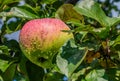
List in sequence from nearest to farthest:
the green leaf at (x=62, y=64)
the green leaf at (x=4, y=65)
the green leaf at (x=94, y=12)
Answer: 1. the green leaf at (x=62, y=64)
2. the green leaf at (x=94, y=12)
3. the green leaf at (x=4, y=65)

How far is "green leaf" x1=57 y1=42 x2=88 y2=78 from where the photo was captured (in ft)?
3.60

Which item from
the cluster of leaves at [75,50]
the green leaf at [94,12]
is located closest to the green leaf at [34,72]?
the cluster of leaves at [75,50]

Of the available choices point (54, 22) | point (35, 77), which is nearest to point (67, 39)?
point (54, 22)

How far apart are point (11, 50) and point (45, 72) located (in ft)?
0.50

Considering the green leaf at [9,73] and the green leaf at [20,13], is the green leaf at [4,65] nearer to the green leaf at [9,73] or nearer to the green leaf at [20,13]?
the green leaf at [9,73]

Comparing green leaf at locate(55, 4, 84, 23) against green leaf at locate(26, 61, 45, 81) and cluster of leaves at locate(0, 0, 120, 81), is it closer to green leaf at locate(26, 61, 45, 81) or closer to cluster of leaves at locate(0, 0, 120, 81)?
cluster of leaves at locate(0, 0, 120, 81)

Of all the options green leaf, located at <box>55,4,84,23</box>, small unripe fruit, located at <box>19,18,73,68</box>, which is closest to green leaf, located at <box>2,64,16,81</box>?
small unripe fruit, located at <box>19,18,73,68</box>

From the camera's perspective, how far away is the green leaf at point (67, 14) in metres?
1.39

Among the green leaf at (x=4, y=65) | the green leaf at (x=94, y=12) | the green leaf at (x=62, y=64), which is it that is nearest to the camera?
the green leaf at (x=62, y=64)

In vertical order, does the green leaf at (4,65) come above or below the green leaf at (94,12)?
below

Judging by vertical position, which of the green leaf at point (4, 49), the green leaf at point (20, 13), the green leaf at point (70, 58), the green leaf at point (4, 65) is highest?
the green leaf at point (20, 13)

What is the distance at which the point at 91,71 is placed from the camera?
121cm

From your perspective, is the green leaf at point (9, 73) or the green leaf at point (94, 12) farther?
the green leaf at point (9, 73)

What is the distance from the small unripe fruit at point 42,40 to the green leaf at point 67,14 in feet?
0.28
